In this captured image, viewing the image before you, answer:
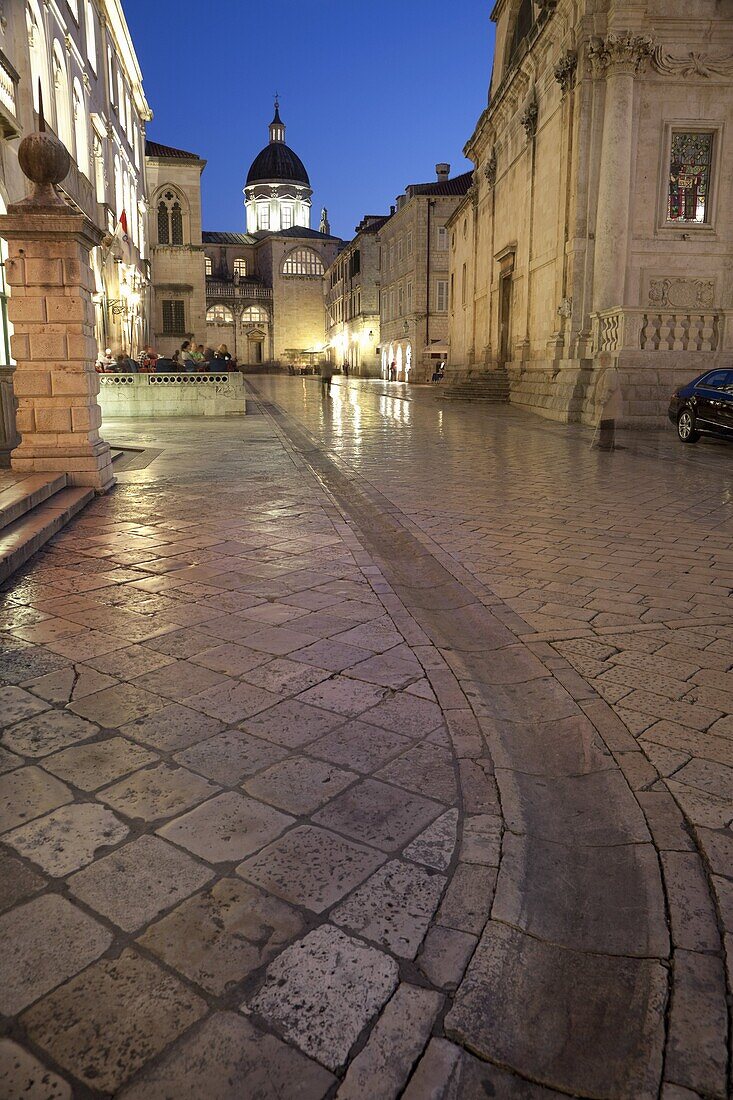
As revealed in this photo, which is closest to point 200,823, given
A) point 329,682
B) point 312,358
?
point 329,682

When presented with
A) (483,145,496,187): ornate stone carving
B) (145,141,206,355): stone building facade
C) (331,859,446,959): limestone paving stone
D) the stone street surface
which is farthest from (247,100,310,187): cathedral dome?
(331,859,446,959): limestone paving stone

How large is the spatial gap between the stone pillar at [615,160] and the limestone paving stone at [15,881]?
18008 mm

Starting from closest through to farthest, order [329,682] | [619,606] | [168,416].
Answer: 1. [329,682]
2. [619,606]
3. [168,416]

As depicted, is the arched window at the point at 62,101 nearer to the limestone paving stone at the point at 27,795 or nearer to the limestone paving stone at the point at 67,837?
the limestone paving stone at the point at 27,795

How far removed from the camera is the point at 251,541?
653 centimetres

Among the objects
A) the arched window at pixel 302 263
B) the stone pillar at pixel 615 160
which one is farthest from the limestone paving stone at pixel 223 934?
the arched window at pixel 302 263

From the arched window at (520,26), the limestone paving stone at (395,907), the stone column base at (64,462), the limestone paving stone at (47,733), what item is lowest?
the limestone paving stone at (395,907)

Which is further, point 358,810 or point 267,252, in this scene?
point 267,252

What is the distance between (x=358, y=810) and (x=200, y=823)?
0.52 m

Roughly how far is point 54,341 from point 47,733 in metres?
6.16

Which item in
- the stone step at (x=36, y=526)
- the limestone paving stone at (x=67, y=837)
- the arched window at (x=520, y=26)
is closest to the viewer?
the limestone paving stone at (x=67, y=837)

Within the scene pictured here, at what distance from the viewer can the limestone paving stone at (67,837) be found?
7.70ft

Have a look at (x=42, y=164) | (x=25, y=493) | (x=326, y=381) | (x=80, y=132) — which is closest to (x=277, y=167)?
(x=326, y=381)

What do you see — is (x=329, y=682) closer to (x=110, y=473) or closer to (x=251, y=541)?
(x=251, y=541)
